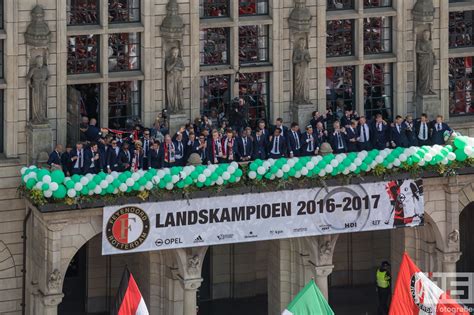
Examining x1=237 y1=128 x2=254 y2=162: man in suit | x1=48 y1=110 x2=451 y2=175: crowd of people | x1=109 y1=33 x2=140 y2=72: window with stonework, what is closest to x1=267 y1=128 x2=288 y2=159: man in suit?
x1=48 y1=110 x2=451 y2=175: crowd of people

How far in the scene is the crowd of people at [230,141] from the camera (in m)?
81.9

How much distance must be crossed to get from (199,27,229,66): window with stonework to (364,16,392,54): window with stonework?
17.8ft

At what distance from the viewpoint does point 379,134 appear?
281ft

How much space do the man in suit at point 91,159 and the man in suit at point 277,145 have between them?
627 centimetres

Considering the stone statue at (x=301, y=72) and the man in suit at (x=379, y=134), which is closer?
the stone statue at (x=301, y=72)

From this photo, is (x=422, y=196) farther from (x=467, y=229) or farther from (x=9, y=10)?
(x=9, y=10)

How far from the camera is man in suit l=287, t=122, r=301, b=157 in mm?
84312

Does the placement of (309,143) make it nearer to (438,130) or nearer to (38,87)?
(438,130)

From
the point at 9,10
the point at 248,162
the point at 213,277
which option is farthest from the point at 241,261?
the point at 9,10

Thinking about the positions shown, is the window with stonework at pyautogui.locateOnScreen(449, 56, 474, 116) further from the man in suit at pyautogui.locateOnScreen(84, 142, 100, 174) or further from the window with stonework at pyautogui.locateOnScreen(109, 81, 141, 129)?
the man in suit at pyautogui.locateOnScreen(84, 142, 100, 174)

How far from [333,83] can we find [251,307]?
897 centimetres

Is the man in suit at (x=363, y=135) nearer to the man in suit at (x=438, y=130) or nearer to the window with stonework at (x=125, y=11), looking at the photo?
the man in suit at (x=438, y=130)

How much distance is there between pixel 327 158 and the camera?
83.9m

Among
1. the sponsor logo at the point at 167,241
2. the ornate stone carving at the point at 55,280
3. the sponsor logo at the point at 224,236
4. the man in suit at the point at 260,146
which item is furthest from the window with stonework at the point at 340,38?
the ornate stone carving at the point at 55,280
